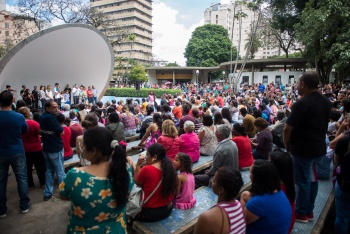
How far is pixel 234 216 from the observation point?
71.8 inches

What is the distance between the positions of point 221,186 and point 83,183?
1.05 m

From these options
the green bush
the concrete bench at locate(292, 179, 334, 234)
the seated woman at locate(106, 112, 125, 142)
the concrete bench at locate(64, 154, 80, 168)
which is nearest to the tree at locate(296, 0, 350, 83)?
the concrete bench at locate(292, 179, 334, 234)

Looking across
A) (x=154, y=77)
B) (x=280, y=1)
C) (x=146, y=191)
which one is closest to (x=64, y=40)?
(x=146, y=191)

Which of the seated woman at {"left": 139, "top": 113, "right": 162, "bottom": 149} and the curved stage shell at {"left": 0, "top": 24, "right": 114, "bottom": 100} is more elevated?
the curved stage shell at {"left": 0, "top": 24, "right": 114, "bottom": 100}

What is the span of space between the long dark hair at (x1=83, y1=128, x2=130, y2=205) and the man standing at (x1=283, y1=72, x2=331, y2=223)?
1.93 meters

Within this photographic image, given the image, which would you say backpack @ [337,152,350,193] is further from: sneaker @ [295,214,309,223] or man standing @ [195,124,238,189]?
man standing @ [195,124,238,189]

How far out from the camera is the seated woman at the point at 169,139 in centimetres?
418

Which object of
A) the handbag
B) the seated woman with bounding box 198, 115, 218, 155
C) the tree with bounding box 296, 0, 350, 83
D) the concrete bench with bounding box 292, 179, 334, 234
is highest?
the tree with bounding box 296, 0, 350, 83

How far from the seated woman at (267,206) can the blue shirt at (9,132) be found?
3.12 meters

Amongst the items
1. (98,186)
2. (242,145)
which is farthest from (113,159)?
(242,145)

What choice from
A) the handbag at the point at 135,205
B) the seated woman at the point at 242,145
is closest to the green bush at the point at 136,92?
the seated woman at the point at 242,145

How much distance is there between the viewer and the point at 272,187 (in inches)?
78.8

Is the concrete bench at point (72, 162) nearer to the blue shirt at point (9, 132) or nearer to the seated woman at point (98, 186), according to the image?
the blue shirt at point (9, 132)

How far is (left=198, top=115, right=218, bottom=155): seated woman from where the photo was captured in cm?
525
